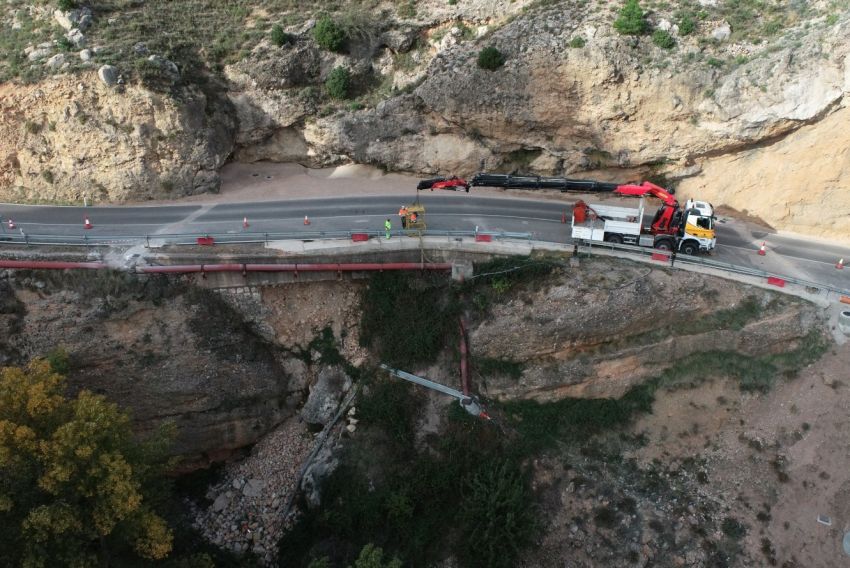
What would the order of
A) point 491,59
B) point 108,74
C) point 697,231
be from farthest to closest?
point 491,59, point 108,74, point 697,231

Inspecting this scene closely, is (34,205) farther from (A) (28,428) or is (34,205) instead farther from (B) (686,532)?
(B) (686,532)

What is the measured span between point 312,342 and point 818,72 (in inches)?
1000

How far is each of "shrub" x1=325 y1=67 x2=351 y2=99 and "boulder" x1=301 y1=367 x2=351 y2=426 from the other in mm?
16309

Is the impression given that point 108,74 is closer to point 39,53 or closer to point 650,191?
point 39,53

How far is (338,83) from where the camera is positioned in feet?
110

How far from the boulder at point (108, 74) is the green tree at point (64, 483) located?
697 inches

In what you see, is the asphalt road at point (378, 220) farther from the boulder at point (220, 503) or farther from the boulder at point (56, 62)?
the boulder at point (220, 503)

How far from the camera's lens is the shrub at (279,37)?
33469 mm

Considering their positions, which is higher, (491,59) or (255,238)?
(491,59)

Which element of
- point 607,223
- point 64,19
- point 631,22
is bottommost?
point 607,223

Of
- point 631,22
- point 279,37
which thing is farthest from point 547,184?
point 279,37

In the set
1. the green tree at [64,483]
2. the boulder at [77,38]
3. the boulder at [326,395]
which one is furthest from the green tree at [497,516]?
the boulder at [77,38]

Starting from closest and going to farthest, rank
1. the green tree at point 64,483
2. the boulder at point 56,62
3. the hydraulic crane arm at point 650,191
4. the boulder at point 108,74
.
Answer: the green tree at point 64,483 → the hydraulic crane arm at point 650,191 → the boulder at point 108,74 → the boulder at point 56,62

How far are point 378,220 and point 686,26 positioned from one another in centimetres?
1803
